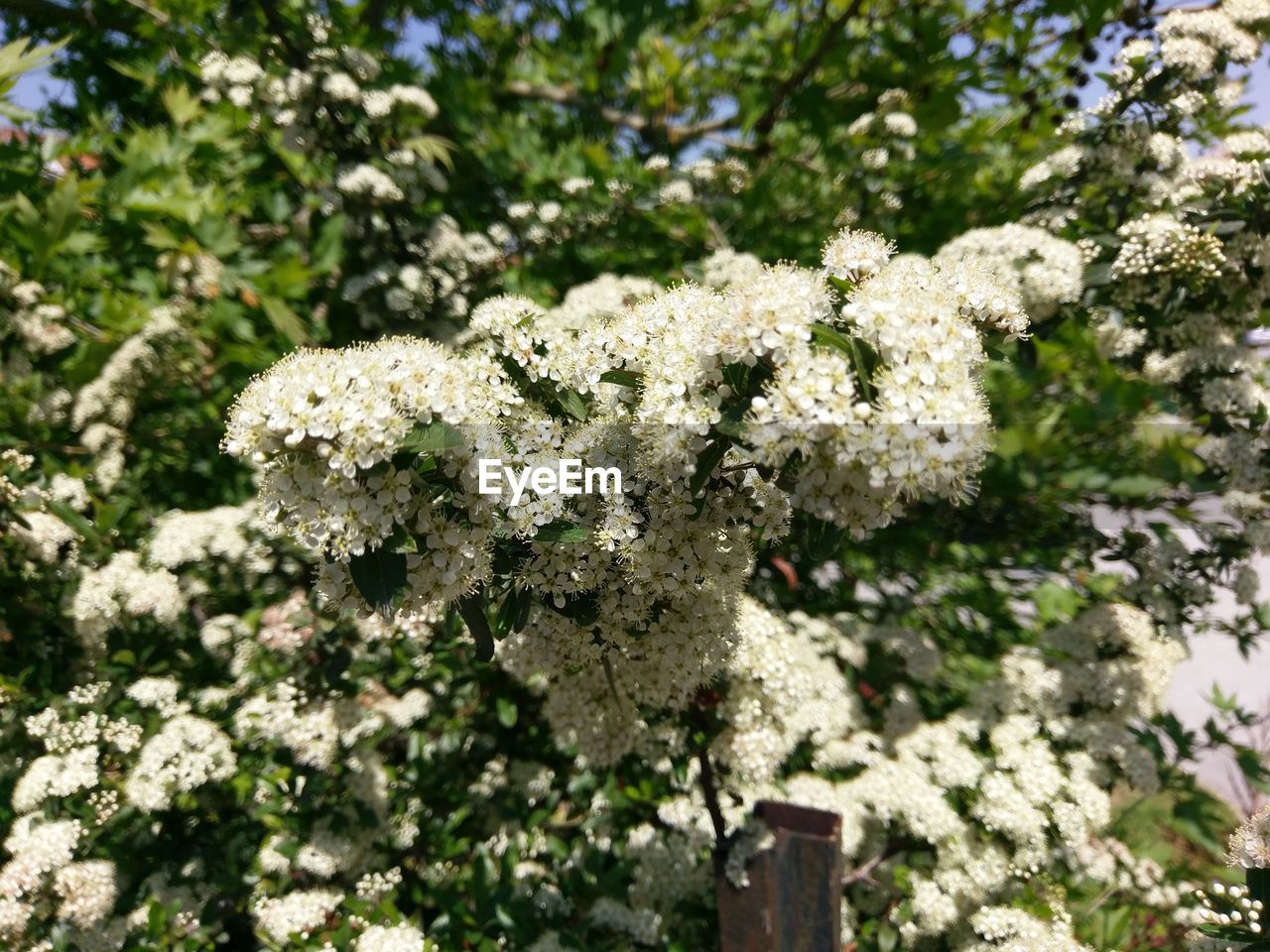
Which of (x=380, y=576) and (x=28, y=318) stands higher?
(x=28, y=318)

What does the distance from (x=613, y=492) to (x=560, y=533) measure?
14 cm

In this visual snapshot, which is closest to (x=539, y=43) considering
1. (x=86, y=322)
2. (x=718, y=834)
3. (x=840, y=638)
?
(x=86, y=322)

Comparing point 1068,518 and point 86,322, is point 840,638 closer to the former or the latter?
point 1068,518

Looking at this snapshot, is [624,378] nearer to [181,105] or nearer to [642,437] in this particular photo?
[642,437]

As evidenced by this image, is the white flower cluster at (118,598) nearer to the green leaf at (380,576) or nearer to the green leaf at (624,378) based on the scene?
the green leaf at (380,576)

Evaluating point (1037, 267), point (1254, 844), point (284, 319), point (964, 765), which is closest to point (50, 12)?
point (284, 319)

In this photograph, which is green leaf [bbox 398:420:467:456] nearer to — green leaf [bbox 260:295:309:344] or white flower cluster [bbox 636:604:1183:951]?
white flower cluster [bbox 636:604:1183:951]

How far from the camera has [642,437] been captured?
1.35 metres

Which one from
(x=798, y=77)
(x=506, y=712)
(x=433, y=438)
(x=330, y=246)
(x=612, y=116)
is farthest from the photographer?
(x=612, y=116)

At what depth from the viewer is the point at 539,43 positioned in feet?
15.9

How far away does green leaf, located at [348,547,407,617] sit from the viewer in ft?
3.89

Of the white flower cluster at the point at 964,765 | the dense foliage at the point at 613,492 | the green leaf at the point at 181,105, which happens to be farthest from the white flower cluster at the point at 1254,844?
the green leaf at the point at 181,105

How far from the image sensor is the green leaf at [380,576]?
119cm

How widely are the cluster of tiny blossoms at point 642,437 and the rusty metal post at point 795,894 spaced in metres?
0.64
